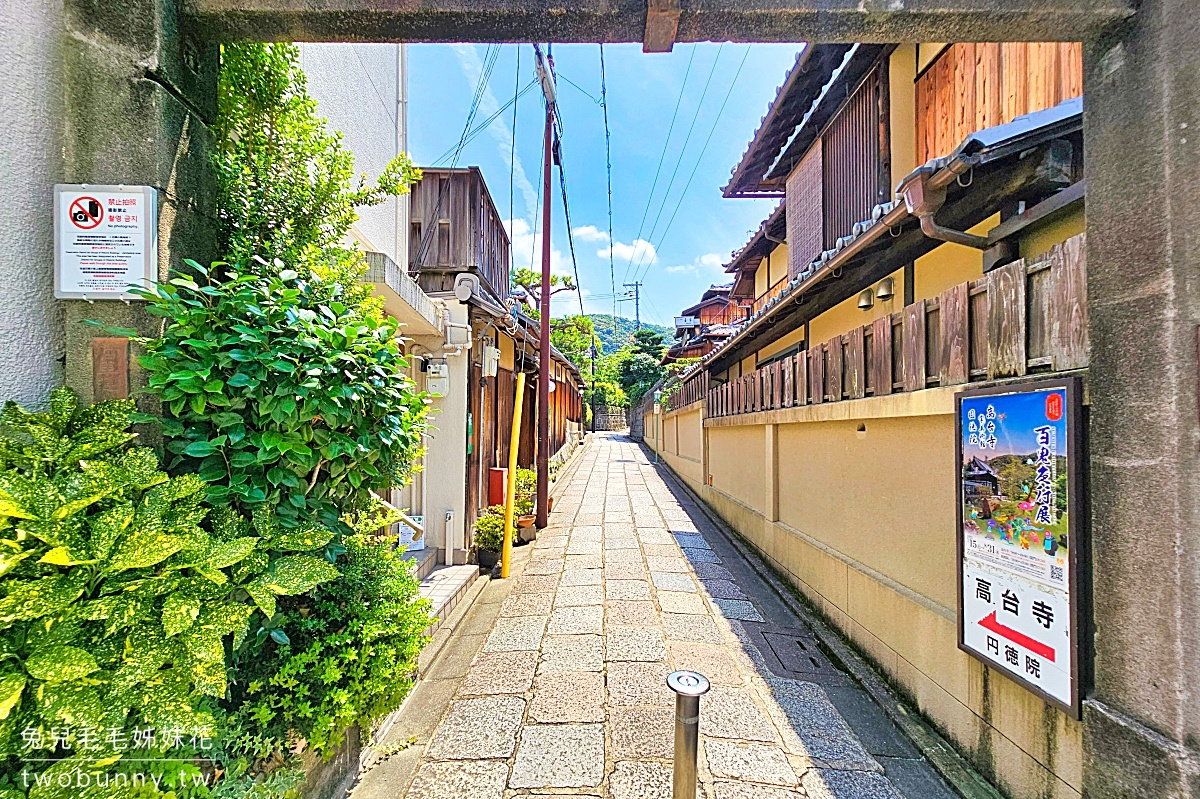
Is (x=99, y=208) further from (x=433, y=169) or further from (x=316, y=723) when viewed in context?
(x=433, y=169)

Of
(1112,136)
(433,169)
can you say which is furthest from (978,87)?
(433,169)

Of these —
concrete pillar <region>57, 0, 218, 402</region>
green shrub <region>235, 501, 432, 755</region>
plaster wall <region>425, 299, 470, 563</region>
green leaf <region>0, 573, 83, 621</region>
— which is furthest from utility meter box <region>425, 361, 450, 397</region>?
green leaf <region>0, 573, 83, 621</region>

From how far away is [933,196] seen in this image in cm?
338

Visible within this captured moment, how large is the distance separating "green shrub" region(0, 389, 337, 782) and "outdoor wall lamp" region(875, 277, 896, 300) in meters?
5.89

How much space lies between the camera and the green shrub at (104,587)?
4.47 feet

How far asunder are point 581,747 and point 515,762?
0.44m

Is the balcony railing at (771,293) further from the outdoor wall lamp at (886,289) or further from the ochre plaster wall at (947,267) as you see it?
the ochre plaster wall at (947,267)

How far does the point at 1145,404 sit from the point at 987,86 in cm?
383

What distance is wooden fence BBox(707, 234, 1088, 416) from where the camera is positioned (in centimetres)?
241

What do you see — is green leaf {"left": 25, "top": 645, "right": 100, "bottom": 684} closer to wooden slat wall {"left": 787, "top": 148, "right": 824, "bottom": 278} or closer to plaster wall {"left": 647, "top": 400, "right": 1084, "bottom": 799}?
plaster wall {"left": 647, "top": 400, "right": 1084, "bottom": 799}

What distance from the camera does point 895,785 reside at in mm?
2820

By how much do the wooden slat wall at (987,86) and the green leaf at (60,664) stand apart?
5.49 metres

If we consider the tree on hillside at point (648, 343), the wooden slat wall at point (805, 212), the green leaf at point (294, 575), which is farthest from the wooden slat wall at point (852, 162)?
the tree on hillside at point (648, 343)

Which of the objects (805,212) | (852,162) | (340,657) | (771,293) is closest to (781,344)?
(805,212)
